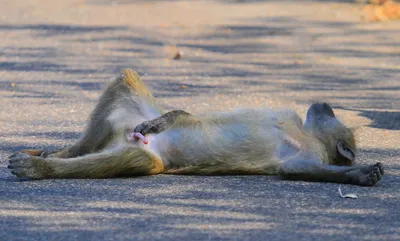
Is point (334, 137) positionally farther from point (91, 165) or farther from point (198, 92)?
point (198, 92)

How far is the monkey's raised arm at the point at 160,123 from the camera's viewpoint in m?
5.93

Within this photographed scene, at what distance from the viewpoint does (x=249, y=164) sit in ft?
19.6

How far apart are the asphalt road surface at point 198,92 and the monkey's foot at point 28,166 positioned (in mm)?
56

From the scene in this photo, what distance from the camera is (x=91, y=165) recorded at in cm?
581

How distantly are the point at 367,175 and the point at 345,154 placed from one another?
438 millimetres

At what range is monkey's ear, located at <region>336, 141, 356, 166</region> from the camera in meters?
6.12

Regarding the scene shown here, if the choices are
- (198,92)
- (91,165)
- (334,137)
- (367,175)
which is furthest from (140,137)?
(198,92)

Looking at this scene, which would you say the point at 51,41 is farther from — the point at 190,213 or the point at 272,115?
the point at 190,213

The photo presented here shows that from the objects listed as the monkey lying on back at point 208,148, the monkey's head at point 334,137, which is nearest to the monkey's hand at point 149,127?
the monkey lying on back at point 208,148

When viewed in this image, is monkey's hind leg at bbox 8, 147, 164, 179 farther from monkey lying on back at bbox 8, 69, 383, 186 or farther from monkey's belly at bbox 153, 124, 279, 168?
monkey's belly at bbox 153, 124, 279, 168

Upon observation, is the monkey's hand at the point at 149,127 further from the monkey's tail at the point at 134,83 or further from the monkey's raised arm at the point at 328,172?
the monkey's raised arm at the point at 328,172

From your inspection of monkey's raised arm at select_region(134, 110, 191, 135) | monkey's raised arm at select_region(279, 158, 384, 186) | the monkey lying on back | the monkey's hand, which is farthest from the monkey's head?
the monkey's hand

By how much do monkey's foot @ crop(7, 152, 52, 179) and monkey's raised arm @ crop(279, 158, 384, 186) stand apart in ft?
4.43

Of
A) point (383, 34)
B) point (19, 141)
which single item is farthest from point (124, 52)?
point (19, 141)
